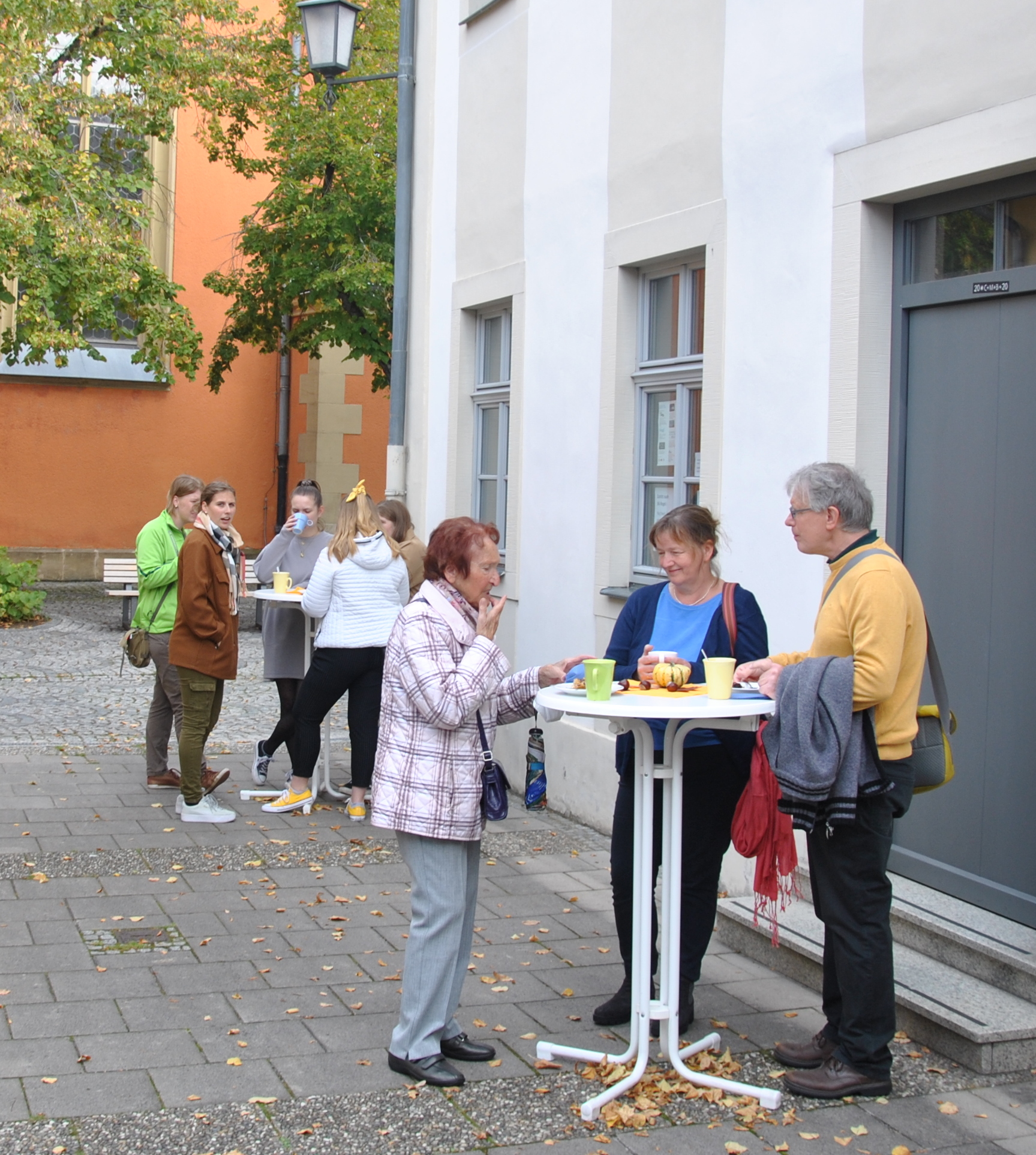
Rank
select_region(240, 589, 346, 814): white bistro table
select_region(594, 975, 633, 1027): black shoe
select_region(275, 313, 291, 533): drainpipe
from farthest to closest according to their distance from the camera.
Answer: select_region(275, 313, 291, 533): drainpipe < select_region(240, 589, 346, 814): white bistro table < select_region(594, 975, 633, 1027): black shoe

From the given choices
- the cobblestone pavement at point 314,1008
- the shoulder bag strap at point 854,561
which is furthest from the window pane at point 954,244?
the cobblestone pavement at point 314,1008

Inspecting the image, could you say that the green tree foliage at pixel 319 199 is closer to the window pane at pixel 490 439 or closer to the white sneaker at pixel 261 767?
the window pane at pixel 490 439

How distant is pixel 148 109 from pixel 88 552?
7.85 meters

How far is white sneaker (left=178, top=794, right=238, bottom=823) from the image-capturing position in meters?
7.62

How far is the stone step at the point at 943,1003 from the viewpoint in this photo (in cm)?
432

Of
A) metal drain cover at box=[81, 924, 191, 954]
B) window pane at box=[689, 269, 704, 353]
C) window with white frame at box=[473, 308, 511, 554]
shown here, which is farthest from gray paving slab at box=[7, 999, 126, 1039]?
window with white frame at box=[473, 308, 511, 554]

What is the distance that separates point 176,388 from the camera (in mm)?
23125

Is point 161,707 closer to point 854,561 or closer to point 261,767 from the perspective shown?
point 261,767

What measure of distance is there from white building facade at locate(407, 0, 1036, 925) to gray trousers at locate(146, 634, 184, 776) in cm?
209

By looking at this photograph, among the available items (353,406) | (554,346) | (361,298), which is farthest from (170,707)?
(353,406)

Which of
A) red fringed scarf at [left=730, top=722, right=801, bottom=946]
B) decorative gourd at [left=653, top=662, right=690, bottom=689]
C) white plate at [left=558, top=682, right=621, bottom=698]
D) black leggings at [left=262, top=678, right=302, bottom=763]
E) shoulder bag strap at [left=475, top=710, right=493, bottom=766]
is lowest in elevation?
black leggings at [left=262, top=678, right=302, bottom=763]

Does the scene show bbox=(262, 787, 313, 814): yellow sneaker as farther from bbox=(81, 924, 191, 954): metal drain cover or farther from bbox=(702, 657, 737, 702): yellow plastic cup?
bbox=(702, 657, 737, 702): yellow plastic cup

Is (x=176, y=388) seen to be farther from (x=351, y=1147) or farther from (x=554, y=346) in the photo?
(x=351, y=1147)

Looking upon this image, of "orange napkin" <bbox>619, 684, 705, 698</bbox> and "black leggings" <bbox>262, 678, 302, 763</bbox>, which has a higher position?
"orange napkin" <bbox>619, 684, 705, 698</bbox>
